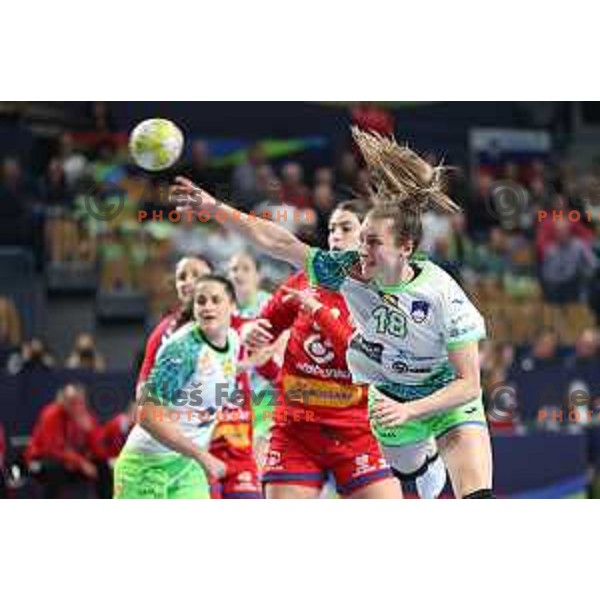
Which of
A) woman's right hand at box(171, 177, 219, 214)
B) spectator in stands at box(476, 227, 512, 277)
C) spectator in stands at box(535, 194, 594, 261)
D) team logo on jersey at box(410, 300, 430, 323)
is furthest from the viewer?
spectator in stands at box(535, 194, 594, 261)

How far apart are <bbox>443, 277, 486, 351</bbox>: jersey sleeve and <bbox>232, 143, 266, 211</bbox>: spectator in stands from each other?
236 centimetres

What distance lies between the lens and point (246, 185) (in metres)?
10.8

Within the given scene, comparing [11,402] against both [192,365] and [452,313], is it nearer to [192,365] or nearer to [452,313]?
[192,365]

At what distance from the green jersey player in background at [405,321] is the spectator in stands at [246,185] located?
5.30ft

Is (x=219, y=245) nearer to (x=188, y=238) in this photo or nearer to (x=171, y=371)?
(x=188, y=238)

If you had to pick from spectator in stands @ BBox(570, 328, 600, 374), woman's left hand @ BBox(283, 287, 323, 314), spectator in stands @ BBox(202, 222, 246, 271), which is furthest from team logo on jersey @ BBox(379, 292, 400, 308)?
spectator in stands @ BBox(570, 328, 600, 374)

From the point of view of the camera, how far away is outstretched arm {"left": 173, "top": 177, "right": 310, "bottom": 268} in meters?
8.34

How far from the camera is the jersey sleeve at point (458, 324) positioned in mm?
8484

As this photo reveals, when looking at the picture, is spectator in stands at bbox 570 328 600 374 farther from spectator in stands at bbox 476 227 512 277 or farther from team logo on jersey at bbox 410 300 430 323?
team logo on jersey at bbox 410 300 430 323

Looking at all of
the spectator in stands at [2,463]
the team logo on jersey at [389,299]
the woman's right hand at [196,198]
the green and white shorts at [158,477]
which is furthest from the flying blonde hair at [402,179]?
the spectator in stands at [2,463]

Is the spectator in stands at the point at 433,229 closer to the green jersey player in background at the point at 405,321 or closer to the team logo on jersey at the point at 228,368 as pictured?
the green jersey player in background at the point at 405,321

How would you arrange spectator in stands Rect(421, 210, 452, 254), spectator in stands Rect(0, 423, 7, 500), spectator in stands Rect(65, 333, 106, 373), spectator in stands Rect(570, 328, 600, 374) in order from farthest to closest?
1. spectator in stands Rect(570, 328, 600, 374)
2. spectator in stands Rect(65, 333, 106, 373)
3. spectator in stands Rect(421, 210, 452, 254)
4. spectator in stands Rect(0, 423, 7, 500)

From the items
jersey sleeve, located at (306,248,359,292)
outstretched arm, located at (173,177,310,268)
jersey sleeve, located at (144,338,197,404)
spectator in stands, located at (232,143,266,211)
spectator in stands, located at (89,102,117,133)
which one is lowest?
jersey sleeve, located at (144,338,197,404)
